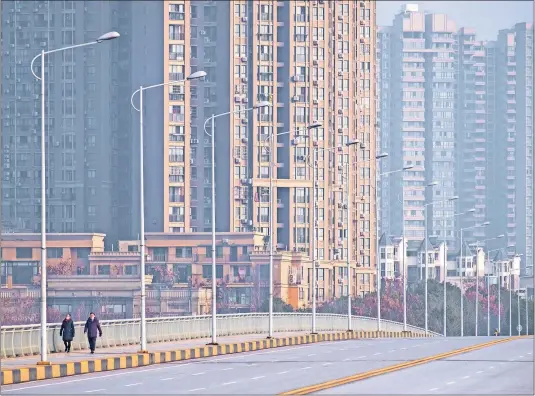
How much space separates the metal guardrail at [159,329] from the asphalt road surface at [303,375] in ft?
10.2

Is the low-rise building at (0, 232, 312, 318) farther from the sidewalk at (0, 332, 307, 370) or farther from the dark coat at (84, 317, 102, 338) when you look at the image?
the dark coat at (84, 317, 102, 338)

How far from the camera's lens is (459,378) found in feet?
101

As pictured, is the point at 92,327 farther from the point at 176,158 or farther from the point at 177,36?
the point at 176,158

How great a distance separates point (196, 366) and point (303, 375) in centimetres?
514

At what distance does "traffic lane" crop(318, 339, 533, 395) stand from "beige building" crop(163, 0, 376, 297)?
113m

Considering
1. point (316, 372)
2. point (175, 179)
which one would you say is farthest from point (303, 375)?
point (175, 179)

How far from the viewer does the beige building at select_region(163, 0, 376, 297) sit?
153375 millimetres

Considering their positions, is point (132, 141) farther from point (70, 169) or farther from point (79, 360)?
point (79, 360)

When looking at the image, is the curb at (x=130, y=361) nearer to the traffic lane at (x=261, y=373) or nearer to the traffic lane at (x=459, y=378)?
the traffic lane at (x=261, y=373)

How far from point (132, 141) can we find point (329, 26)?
943 inches

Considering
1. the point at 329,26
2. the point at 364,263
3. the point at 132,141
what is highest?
the point at 329,26

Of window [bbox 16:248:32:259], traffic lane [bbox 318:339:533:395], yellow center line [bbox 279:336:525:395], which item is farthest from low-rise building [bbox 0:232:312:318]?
traffic lane [bbox 318:339:533:395]

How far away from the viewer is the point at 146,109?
15300 centimetres

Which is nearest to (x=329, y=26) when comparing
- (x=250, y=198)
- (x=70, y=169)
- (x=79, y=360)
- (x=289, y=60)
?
(x=289, y=60)
